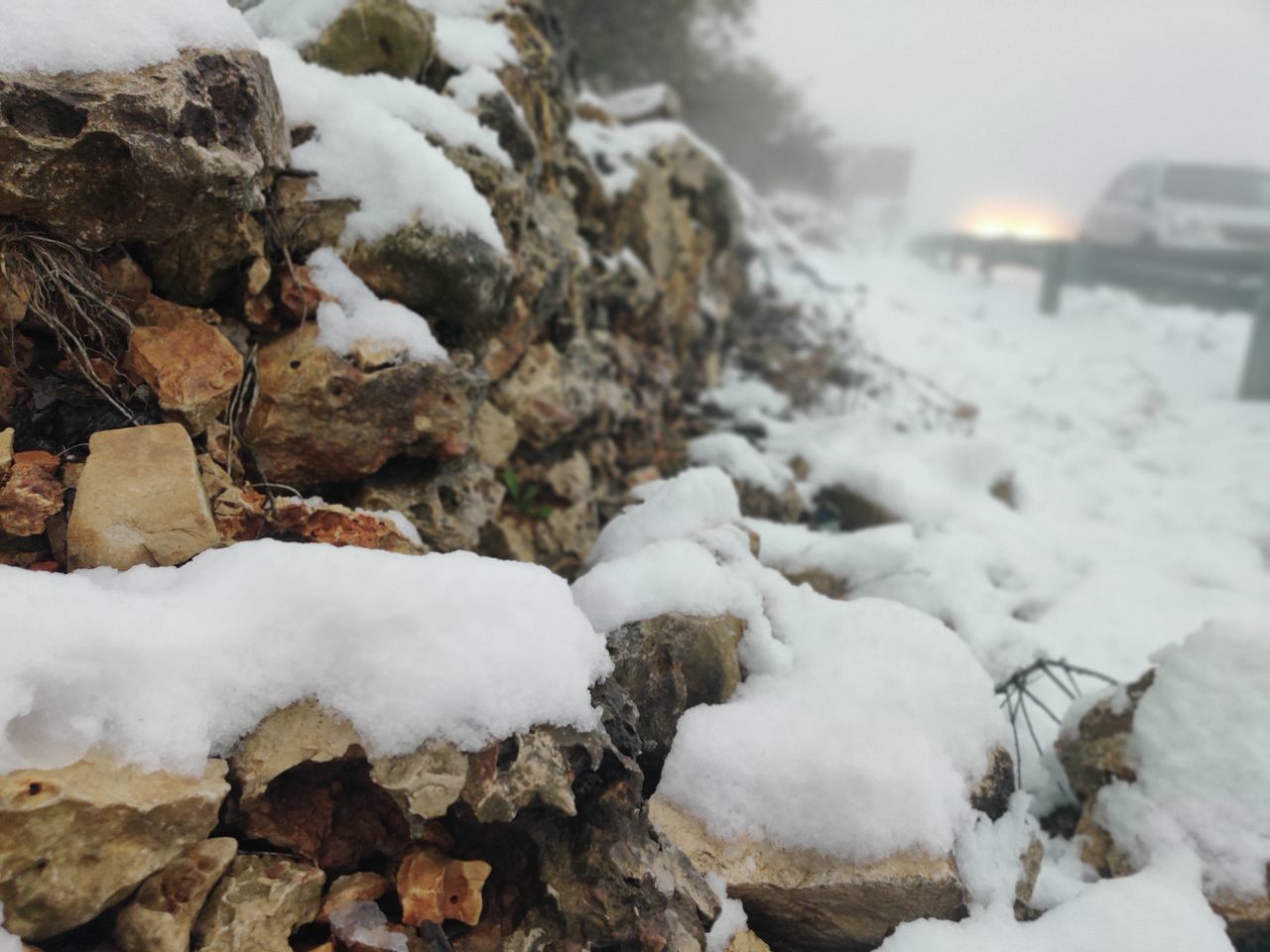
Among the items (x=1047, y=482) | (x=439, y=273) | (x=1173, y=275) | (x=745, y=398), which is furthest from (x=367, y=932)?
(x=1173, y=275)

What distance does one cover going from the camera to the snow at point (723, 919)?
4.77 feet

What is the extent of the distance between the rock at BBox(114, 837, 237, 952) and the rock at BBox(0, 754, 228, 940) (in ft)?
0.10

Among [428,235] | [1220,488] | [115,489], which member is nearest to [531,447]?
[428,235]

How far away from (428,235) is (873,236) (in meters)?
20.3

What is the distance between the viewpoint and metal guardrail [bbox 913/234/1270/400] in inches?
291

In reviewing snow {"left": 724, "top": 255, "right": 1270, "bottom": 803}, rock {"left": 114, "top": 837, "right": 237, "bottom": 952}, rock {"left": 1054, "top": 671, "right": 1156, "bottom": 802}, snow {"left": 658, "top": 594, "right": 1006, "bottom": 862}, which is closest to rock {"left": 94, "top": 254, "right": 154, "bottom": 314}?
rock {"left": 114, "top": 837, "right": 237, "bottom": 952}

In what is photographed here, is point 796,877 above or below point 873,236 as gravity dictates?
below

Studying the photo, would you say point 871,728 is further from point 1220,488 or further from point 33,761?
point 1220,488

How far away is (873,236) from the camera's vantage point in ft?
66.3

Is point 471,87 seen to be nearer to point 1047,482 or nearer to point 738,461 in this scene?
point 738,461

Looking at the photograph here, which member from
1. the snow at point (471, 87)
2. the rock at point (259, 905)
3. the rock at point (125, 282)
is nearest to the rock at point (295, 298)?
the rock at point (125, 282)

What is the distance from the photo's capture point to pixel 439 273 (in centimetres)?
232

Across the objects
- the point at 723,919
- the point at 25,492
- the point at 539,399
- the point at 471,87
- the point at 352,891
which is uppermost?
the point at 471,87

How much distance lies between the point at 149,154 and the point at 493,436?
142cm
